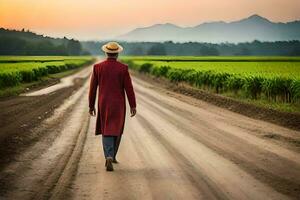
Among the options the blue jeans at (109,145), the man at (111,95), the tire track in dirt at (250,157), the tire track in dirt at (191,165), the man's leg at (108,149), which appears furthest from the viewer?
the man at (111,95)

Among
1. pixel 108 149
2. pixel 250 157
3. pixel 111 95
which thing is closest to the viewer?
pixel 108 149

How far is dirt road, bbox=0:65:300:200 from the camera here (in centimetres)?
749

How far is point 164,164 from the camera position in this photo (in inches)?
375

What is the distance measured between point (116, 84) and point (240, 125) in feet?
23.2

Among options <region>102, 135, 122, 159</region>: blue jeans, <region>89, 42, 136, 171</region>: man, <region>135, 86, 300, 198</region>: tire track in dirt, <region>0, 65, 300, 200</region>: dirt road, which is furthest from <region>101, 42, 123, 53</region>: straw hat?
<region>135, 86, 300, 198</region>: tire track in dirt

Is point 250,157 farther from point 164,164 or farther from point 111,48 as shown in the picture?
point 111,48

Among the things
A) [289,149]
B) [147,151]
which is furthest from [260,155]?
[147,151]

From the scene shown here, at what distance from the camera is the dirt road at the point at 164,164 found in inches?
295

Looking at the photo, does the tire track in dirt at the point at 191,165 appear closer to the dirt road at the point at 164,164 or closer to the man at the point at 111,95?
the dirt road at the point at 164,164

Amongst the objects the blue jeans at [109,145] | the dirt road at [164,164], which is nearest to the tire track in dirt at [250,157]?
the dirt road at [164,164]

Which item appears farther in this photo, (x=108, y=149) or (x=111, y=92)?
(x=111, y=92)

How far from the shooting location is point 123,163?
977cm

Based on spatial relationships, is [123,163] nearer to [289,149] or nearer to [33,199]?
[33,199]

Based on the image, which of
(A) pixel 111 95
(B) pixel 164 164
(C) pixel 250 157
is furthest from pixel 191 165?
(A) pixel 111 95
